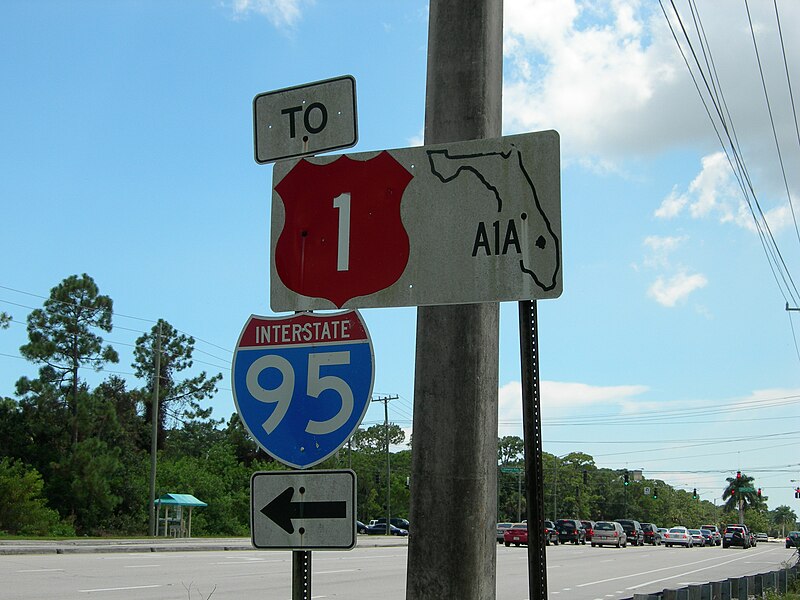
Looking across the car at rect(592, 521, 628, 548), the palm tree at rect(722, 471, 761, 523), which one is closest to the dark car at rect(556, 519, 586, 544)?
the car at rect(592, 521, 628, 548)

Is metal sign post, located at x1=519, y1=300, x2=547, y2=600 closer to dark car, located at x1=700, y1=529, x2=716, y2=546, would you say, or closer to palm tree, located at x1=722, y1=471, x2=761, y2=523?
dark car, located at x1=700, y1=529, x2=716, y2=546

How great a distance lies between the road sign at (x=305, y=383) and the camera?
3268 millimetres

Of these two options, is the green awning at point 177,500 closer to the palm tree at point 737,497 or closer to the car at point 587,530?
the car at point 587,530

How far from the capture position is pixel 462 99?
423 centimetres

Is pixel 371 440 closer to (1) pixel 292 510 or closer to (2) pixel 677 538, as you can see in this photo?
(2) pixel 677 538

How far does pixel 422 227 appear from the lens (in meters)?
3.28

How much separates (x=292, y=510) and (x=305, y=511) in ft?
0.16

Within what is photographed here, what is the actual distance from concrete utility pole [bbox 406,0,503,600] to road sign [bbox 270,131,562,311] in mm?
782

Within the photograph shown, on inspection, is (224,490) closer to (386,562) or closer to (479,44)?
(386,562)

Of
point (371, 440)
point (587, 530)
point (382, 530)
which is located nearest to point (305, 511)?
point (587, 530)

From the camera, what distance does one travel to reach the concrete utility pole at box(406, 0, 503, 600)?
3846mm

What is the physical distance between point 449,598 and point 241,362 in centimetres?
132

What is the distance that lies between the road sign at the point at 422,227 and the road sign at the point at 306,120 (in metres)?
0.16

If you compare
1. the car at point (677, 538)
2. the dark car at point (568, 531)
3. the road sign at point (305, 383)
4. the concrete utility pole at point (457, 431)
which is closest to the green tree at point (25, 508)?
the dark car at point (568, 531)
